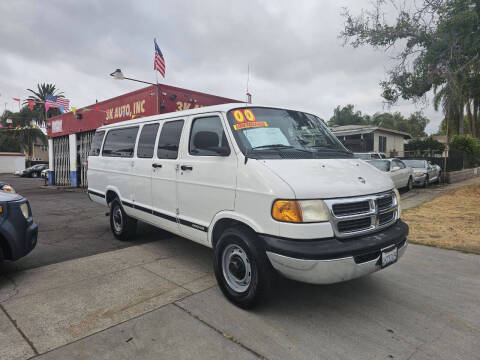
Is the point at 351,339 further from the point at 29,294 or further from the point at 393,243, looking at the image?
the point at 29,294

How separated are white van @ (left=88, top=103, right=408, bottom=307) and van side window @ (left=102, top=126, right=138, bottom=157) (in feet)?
2.44

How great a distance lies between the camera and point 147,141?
15.8 feet

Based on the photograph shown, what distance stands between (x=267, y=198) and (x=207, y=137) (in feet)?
3.83

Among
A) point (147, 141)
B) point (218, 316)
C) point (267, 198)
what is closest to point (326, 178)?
point (267, 198)

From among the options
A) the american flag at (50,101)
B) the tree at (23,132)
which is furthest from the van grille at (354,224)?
the tree at (23,132)

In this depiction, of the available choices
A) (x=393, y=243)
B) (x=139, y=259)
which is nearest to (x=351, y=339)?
(x=393, y=243)

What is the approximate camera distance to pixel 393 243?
10.1 feet

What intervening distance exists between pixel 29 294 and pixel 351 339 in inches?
136

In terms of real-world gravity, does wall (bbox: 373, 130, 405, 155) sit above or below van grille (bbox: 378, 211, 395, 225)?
above

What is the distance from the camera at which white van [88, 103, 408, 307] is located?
271cm

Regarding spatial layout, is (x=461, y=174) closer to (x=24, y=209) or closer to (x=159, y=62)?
(x=159, y=62)

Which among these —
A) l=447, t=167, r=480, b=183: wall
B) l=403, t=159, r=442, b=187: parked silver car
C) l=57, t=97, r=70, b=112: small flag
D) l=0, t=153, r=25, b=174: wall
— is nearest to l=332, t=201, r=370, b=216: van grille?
l=403, t=159, r=442, b=187: parked silver car

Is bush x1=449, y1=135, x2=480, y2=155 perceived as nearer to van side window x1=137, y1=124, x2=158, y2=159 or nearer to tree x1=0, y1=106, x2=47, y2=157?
van side window x1=137, y1=124, x2=158, y2=159

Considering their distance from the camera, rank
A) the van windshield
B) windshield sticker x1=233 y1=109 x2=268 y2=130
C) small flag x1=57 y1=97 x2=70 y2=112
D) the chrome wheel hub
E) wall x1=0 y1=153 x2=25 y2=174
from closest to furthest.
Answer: the chrome wheel hub → the van windshield → windshield sticker x1=233 y1=109 x2=268 y2=130 → small flag x1=57 y1=97 x2=70 y2=112 → wall x1=0 y1=153 x2=25 y2=174
